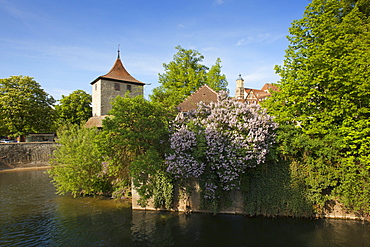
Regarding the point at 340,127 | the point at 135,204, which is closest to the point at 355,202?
the point at 340,127

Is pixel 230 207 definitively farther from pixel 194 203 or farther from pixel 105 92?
pixel 105 92

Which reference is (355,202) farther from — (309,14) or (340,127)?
(309,14)

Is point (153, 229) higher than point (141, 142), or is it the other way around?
point (141, 142)

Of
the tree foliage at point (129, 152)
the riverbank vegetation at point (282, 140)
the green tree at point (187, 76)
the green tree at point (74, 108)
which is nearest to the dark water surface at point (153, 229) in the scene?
the riverbank vegetation at point (282, 140)

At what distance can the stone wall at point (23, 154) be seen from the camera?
28859 mm

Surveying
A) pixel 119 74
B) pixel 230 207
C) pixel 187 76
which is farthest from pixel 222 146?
pixel 119 74

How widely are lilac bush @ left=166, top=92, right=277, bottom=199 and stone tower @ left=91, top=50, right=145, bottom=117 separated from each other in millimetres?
22555

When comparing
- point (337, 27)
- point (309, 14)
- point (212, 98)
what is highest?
point (309, 14)

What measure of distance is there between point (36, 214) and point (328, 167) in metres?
15.3

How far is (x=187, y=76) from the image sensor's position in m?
26.0

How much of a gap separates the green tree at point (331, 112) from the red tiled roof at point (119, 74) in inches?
1037

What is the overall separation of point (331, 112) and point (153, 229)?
32.8 feet

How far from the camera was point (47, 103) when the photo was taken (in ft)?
122

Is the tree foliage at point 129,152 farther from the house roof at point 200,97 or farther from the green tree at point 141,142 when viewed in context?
the house roof at point 200,97
